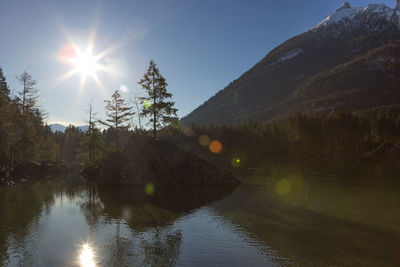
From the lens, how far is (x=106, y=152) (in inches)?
2149

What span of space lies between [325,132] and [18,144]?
10865 cm

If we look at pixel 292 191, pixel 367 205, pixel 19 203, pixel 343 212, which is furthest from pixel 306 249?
pixel 19 203

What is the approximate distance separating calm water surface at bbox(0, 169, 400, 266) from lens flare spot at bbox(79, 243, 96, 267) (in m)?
0.05

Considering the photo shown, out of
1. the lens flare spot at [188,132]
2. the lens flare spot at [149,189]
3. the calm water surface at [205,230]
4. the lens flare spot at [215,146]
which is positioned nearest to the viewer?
the calm water surface at [205,230]

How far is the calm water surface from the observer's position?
40.1 feet

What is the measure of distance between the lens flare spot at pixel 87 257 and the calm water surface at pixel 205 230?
5 cm

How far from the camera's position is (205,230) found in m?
16.6

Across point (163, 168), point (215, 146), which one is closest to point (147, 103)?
point (163, 168)

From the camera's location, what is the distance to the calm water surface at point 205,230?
12.2 meters

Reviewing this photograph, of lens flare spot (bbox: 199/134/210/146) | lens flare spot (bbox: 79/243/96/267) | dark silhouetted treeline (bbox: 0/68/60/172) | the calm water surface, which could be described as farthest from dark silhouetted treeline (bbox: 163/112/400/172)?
lens flare spot (bbox: 79/243/96/267)

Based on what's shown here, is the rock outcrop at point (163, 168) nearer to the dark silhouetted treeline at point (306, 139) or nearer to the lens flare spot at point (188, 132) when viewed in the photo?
the dark silhouetted treeline at point (306, 139)

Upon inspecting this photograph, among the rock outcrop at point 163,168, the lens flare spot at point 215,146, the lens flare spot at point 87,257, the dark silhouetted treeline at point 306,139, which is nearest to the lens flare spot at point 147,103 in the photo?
the rock outcrop at point 163,168

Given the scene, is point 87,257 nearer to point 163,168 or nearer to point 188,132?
point 163,168

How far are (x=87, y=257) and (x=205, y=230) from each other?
7104mm
